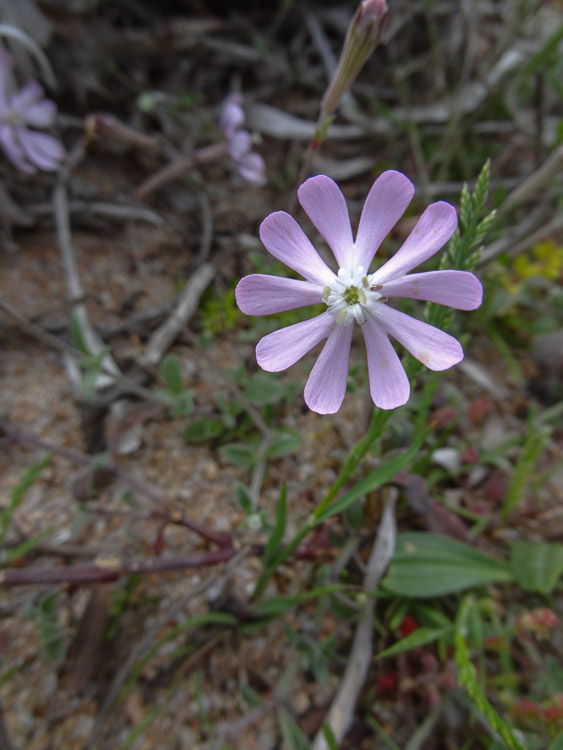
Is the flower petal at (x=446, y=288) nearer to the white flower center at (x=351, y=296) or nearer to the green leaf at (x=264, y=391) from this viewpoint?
the white flower center at (x=351, y=296)

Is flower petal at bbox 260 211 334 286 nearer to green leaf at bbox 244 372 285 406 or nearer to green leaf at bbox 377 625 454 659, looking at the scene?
green leaf at bbox 244 372 285 406

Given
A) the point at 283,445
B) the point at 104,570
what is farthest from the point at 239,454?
the point at 104,570

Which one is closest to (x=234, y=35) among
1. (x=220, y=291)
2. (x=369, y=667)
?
(x=220, y=291)

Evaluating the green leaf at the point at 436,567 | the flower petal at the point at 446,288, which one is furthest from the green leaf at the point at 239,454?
the flower petal at the point at 446,288

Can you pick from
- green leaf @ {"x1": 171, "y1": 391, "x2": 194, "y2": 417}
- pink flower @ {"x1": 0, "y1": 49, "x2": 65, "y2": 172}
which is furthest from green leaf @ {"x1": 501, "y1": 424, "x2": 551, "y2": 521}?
pink flower @ {"x1": 0, "y1": 49, "x2": 65, "y2": 172}

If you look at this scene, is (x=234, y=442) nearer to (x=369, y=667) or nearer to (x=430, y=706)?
(x=369, y=667)

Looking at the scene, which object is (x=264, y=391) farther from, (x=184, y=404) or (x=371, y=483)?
(x=371, y=483)
